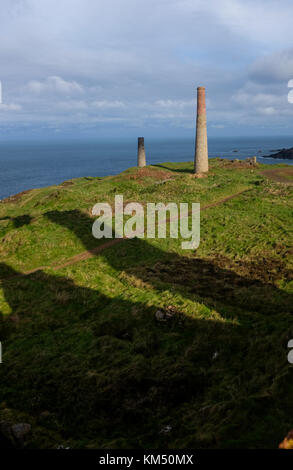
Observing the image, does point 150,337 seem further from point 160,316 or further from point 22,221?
point 22,221

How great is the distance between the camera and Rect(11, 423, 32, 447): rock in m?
8.07

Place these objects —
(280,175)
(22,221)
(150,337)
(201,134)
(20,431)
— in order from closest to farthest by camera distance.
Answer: (20,431)
(150,337)
(22,221)
(280,175)
(201,134)

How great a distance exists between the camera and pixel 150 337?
532 inches

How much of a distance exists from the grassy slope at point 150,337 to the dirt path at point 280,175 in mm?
17414

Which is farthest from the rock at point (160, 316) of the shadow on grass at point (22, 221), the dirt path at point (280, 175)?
the dirt path at point (280, 175)

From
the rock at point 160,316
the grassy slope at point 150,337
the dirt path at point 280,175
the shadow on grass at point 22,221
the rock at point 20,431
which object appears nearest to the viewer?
the rock at point 20,431

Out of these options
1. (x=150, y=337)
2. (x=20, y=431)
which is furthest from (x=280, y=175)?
(x=20, y=431)

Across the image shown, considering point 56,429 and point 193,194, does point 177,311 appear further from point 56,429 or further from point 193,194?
point 193,194

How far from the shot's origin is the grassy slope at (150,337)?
8.41 meters

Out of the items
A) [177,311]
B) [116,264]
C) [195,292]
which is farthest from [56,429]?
[116,264]

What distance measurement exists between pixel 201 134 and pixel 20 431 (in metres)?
47.6

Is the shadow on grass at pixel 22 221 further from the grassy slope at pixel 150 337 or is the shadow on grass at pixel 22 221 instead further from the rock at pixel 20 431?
the rock at pixel 20 431

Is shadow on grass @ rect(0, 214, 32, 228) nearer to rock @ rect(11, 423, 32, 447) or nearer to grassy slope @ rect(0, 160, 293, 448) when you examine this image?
grassy slope @ rect(0, 160, 293, 448)
